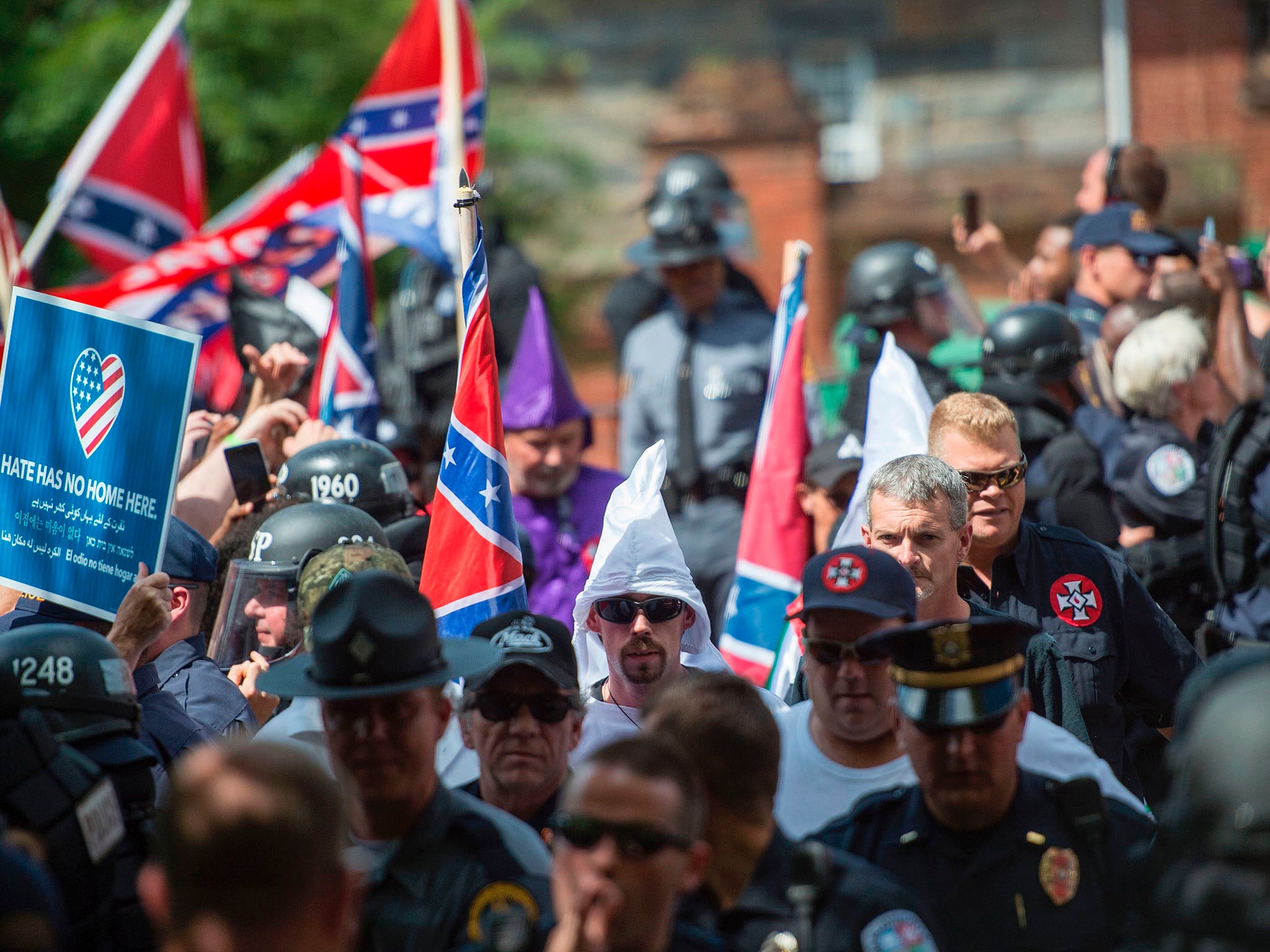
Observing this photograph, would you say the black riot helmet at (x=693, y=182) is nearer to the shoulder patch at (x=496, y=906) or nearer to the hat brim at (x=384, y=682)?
the hat brim at (x=384, y=682)

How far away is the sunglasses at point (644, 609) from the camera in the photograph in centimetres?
510

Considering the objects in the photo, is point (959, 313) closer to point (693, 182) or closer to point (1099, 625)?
point (693, 182)

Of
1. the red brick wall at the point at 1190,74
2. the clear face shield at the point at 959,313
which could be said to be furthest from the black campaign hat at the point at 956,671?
the red brick wall at the point at 1190,74

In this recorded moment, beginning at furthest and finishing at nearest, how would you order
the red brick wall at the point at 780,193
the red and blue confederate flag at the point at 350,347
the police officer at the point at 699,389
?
the red brick wall at the point at 780,193 → the police officer at the point at 699,389 → the red and blue confederate flag at the point at 350,347

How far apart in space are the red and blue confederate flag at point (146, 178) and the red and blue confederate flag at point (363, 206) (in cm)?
23

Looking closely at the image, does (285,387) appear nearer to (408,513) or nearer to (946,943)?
(408,513)

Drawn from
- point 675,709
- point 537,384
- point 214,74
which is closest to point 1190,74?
point 214,74

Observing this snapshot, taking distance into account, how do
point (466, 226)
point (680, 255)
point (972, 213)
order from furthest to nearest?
point (972, 213), point (680, 255), point (466, 226)

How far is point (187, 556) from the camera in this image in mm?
5348

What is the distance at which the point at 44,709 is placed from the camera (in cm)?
371

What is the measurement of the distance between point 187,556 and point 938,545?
237 centimetres

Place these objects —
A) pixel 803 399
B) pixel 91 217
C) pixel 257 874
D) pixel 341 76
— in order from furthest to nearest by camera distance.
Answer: pixel 341 76, pixel 91 217, pixel 803 399, pixel 257 874

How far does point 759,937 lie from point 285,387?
4452 millimetres

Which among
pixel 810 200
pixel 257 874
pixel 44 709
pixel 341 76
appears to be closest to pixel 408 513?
pixel 44 709
